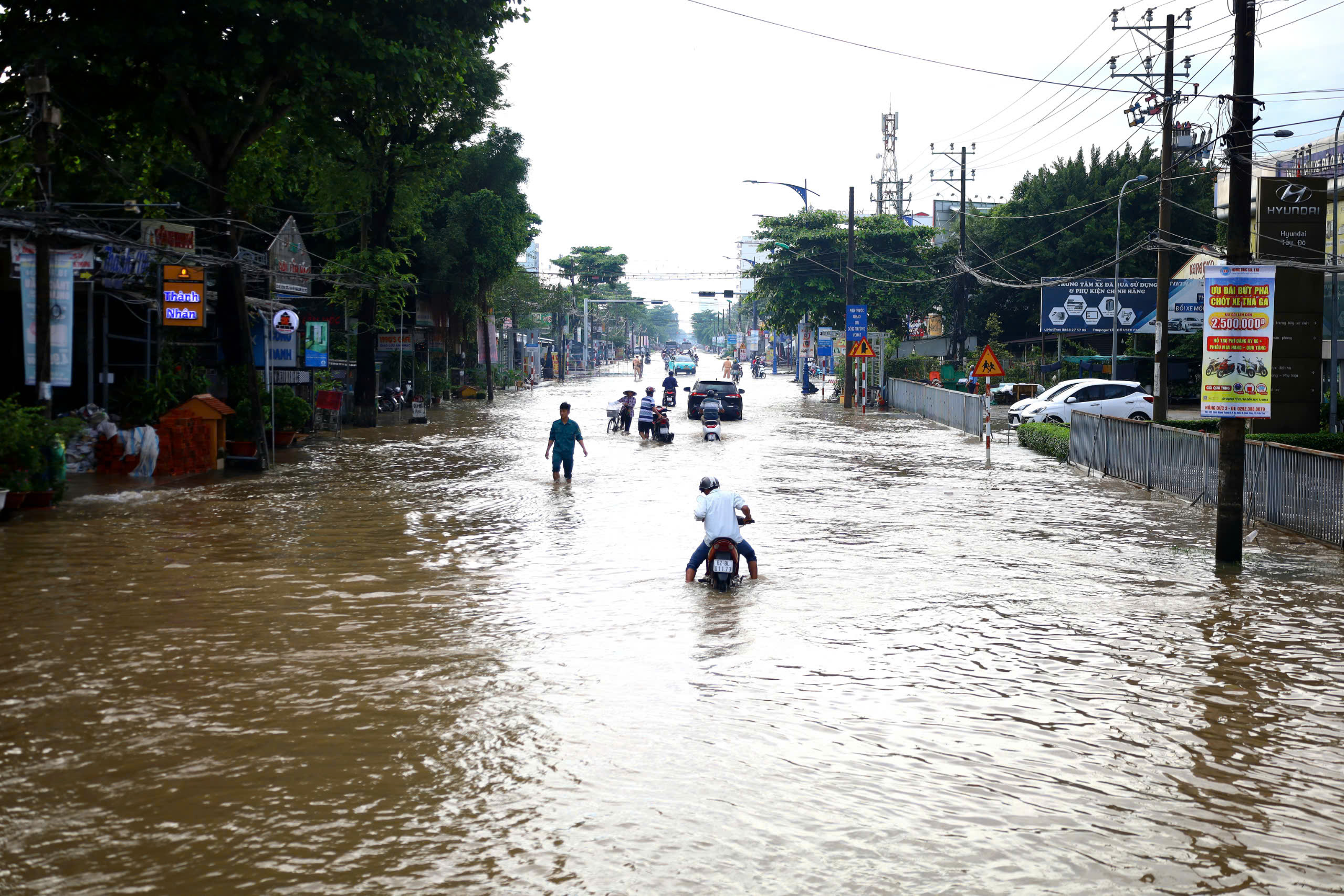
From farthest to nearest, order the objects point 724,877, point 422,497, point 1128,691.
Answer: point 422,497 → point 1128,691 → point 724,877

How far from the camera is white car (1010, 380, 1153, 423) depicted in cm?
3531

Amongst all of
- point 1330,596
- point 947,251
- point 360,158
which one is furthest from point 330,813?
point 947,251

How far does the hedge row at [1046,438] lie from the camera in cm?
2730

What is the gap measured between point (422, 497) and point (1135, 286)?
1441 inches

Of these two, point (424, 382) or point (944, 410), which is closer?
point (944, 410)

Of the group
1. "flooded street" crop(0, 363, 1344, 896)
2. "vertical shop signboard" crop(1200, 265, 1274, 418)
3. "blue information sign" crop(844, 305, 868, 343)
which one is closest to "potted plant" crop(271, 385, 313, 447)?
"flooded street" crop(0, 363, 1344, 896)

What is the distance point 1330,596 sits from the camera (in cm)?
1193

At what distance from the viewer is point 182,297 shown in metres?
23.5

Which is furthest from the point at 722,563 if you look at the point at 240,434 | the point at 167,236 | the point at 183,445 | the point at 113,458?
the point at 240,434

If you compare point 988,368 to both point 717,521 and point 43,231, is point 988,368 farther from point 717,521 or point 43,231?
point 43,231

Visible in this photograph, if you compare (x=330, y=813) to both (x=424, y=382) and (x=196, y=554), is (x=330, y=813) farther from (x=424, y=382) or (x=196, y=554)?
(x=424, y=382)

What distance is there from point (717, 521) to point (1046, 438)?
1909 centimetres

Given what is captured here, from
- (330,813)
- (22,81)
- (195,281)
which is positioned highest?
(22,81)

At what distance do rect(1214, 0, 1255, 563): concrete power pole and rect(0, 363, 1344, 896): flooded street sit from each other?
585 millimetres
